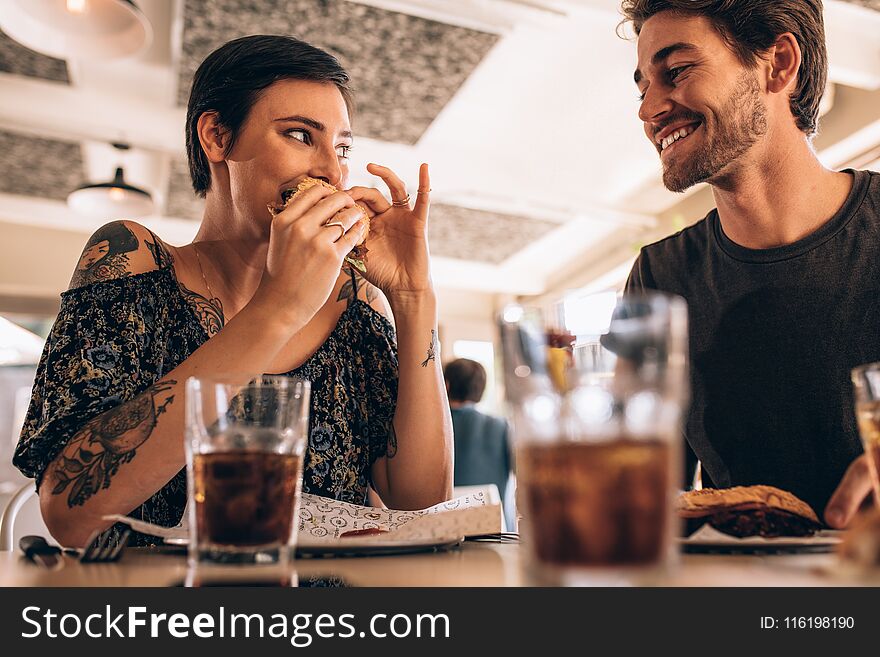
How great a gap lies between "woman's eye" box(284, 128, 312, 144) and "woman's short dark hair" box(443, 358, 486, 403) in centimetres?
346

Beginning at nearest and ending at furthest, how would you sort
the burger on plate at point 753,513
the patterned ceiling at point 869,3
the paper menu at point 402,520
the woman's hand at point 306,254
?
1. the burger on plate at point 753,513
2. the paper menu at point 402,520
3. the woman's hand at point 306,254
4. the patterned ceiling at point 869,3

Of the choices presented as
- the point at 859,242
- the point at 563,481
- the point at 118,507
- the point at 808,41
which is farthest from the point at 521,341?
the point at 808,41

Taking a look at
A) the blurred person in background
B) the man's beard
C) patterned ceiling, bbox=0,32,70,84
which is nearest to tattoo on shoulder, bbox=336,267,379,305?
the man's beard

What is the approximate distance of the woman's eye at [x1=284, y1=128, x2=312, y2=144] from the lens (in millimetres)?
1487

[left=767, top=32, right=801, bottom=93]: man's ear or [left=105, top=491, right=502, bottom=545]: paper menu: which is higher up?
[left=767, top=32, right=801, bottom=93]: man's ear

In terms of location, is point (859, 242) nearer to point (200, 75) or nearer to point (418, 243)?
point (418, 243)

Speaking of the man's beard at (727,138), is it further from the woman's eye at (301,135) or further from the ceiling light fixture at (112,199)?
the ceiling light fixture at (112,199)

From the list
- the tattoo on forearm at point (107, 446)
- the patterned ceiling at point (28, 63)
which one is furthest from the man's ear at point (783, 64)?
the patterned ceiling at point (28, 63)

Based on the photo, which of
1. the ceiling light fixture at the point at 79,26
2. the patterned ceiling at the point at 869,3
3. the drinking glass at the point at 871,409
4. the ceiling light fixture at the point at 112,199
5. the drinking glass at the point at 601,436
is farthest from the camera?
the ceiling light fixture at the point at 112,199

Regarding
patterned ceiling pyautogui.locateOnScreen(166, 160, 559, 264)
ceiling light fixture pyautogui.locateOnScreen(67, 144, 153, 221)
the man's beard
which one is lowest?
the man's beard

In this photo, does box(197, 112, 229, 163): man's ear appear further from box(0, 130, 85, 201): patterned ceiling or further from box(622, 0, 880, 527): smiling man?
box(0, 130, 85, 201): patterned ceiling

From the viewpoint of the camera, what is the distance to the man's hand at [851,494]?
766mm

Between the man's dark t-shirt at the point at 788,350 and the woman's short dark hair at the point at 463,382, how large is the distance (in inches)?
125

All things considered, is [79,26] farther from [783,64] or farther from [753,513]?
[753,513]
